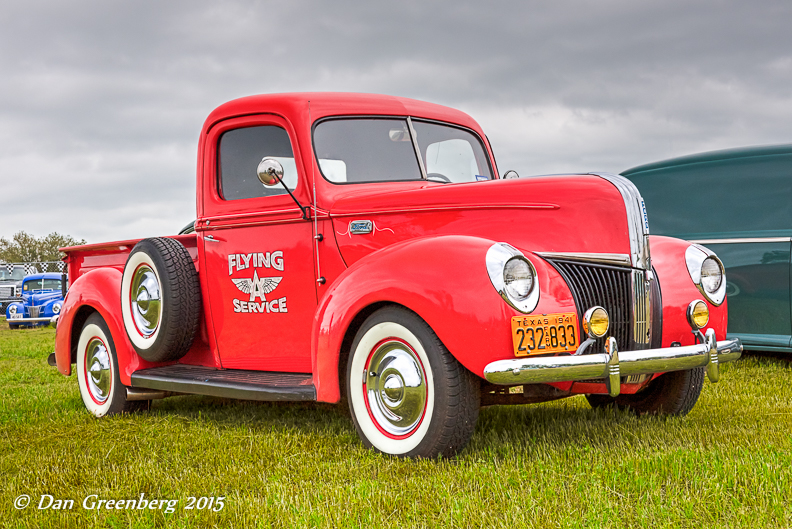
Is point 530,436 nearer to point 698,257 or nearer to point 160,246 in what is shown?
point 698,257

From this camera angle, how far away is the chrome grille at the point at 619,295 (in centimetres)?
357

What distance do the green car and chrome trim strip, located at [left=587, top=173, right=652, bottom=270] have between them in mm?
3340

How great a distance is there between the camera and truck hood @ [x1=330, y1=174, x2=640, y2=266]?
3672 millimetres

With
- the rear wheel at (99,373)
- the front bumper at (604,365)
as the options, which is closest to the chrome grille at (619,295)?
the front bumper at (604,365)

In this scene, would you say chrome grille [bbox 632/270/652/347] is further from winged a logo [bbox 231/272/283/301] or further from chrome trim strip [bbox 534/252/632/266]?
winged a logo [bbox 231/272/283/301]

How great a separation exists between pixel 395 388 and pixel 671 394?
5.70 feet

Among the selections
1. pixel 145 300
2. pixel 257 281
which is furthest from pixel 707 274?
pixel 145 300

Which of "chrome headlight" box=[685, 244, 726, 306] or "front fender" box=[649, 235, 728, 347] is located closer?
"front fender" box=[649, 235, 728, 347]

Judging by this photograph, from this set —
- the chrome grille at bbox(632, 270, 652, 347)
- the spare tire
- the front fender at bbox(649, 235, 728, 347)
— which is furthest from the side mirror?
the front fender at bbox(649, 235, 728, 347)

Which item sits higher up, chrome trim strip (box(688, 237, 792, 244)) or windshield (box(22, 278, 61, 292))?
chrome trim strip (box(688, 237, 792, 244))

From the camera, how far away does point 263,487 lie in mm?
3219

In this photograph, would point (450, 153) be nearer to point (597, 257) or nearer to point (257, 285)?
point (257, 285)

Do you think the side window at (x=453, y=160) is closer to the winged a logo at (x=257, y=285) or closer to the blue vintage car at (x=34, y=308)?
the winged a logo at (x=257, y=285)

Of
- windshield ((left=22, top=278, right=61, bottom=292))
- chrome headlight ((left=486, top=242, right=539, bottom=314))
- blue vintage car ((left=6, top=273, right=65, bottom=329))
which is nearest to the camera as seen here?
chrome headlight ((left=486, top=242, right=539, bottom=314))
